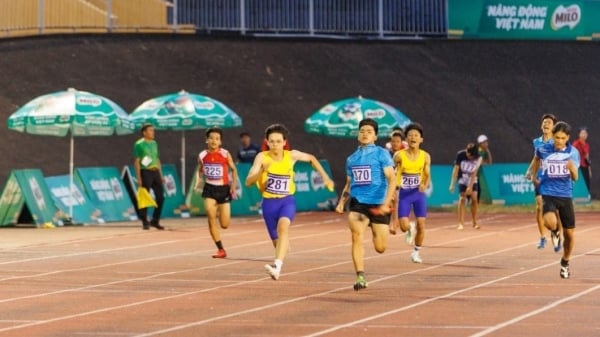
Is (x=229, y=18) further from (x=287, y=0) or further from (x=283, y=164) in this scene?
(x=283, y=164)

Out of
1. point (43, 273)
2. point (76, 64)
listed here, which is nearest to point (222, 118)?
point (76, 64)

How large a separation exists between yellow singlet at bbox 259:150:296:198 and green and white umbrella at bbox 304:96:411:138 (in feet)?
55.8

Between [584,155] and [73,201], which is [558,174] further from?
[584,155]

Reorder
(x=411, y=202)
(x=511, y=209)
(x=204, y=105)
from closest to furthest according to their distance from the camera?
(x=411, y=202), (x=204, y=105), (x=511, y=209)

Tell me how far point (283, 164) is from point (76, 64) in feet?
79.9

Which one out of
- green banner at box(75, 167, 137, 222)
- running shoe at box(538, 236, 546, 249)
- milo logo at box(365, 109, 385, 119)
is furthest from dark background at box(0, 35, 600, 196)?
running shoe at box(538, 236, 546, 249)

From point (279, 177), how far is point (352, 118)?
17586 mm

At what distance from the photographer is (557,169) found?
19.5 m

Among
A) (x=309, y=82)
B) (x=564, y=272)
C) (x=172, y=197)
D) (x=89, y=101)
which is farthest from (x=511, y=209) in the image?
(x=564, y=272)

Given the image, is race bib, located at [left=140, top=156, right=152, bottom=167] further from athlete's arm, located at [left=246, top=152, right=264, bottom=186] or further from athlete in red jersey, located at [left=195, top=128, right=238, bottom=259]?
athlete's arm, located at [left=246, top=152, right=264, bottom=186]

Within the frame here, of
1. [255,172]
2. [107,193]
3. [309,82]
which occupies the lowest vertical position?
[107,193]

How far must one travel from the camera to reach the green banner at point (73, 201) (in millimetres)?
32094

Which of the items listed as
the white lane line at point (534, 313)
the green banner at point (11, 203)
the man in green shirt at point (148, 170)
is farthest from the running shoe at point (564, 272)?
the green banner at point (11, 203)

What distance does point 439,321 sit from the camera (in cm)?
1460
